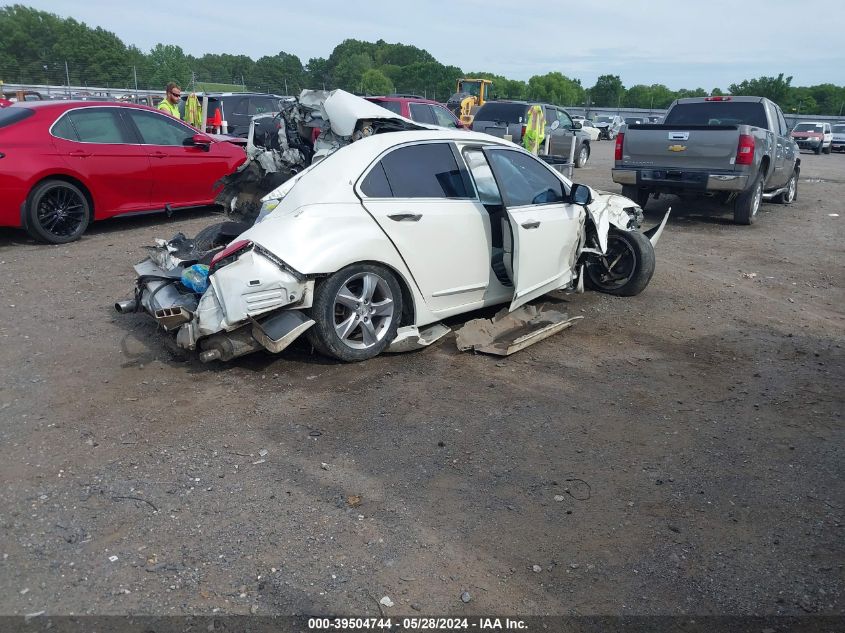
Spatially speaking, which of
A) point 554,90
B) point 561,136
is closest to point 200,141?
point 561,136

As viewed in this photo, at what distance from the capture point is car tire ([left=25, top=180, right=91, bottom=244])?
772cm

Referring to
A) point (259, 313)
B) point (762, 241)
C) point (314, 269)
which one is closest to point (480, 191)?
point (314, 269)

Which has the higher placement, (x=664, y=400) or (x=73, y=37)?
(x=73, y=37)

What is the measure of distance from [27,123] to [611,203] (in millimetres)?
6629

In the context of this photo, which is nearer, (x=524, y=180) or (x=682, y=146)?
(x=524, y=180)

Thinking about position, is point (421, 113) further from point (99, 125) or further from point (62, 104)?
point (62, 104)

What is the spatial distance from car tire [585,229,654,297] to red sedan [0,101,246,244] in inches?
222

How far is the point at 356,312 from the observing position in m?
4.77

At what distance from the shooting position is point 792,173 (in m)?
12.9

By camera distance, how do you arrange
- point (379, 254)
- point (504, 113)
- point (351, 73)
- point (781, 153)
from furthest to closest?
point (351, 73)
point (504, 113)
point (781, 153)
point (379, 254)

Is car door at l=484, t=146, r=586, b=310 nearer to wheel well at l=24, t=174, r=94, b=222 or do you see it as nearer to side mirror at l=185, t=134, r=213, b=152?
side mirror at l=185, t=134, r=213, b=152

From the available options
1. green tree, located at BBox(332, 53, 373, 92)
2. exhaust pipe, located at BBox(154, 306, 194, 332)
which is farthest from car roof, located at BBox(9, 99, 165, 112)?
green tree, located at BBox(332, 53, 373, 92)

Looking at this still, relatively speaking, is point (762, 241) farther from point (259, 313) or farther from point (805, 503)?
point (259, 313)

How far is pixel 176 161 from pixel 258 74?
36.7 meters
